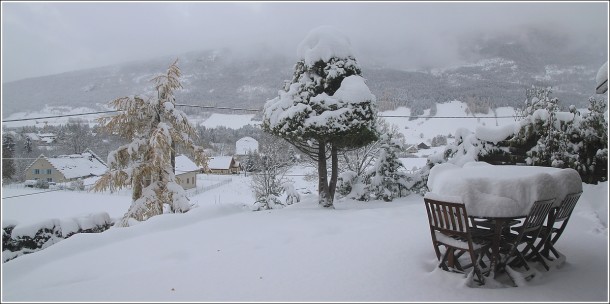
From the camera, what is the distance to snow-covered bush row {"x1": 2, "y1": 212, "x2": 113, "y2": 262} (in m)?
4.78

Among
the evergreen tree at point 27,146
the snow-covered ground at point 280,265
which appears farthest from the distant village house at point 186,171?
the snow-covered ground at point 280,265

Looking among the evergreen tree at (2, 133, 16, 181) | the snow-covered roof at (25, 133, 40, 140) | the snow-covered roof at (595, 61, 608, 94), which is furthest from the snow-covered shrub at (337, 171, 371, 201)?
the snow-covered roof at (25, 133, 40, 140)

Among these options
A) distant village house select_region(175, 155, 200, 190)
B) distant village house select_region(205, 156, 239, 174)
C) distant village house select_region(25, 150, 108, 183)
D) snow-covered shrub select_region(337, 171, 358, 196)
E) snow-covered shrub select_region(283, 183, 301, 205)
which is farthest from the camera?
distant village house select_region(205, 156, 239, 174)

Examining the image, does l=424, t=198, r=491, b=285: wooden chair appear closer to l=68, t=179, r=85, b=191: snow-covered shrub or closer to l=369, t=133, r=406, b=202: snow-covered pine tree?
l=369, t=133, r=406, b=202: snow-covered pine tree

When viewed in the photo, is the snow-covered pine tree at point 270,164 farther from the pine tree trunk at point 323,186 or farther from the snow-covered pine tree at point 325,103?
the snow-covered pine tree at point 325,103

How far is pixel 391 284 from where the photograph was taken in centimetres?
257

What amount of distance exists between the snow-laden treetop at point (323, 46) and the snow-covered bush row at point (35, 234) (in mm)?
5502

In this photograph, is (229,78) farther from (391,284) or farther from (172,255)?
(391,284)

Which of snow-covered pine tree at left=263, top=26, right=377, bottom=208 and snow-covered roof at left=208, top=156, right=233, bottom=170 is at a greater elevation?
snow-covered pine tree at left=263, top=26, right=377, bottom=208

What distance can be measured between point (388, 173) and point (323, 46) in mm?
4399

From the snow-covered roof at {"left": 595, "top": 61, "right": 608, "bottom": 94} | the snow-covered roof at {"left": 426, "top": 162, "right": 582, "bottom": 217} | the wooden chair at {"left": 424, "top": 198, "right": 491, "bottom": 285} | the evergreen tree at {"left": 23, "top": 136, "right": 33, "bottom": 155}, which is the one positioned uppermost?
the snow-covered roof at {"left": 595, "top": 61, "right": 608, "bottom": 94}

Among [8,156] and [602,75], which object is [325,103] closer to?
[602,75]

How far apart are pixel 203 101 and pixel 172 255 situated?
12.2 m

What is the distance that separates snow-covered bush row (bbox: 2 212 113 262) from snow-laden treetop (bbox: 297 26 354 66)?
5.50 metres
